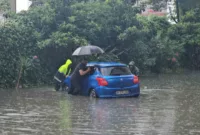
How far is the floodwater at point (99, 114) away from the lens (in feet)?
37.0

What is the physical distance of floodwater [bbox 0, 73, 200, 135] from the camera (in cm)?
1127

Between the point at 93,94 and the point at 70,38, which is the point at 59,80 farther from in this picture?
the point at 70,38

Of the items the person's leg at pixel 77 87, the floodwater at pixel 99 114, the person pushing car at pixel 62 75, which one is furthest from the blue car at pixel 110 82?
the person pushing car at pixel 62 75

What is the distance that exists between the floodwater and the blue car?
1.33ft

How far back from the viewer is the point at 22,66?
24812mm

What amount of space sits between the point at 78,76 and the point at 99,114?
5796 mm

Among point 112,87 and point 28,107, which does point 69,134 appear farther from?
point 112,87

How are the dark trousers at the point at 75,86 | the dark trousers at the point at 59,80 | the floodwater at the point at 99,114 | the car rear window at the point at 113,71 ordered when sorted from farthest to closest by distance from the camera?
1. the dark trousers at the point at 59,80
2. the dark trousers at the point at 75,86
3. the car rear window at the point at 113,71
4. the floodwater at the point at 99,114

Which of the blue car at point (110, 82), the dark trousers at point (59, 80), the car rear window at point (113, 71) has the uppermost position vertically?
the car rear window at point (113, 71)

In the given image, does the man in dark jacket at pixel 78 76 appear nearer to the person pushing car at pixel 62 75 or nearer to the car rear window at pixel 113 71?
the car rear window at pixel 113 71

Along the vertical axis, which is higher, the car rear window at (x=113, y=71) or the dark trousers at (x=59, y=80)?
the car rear window at (x=113, y=71)

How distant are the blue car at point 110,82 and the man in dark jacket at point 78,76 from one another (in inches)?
10.2

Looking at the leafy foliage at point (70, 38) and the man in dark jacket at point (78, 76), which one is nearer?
the man in dark jacket at point (78, 76)

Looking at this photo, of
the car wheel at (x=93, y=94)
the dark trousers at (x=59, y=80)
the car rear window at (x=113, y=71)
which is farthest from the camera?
the dark trousers at (x=59, y=80)
